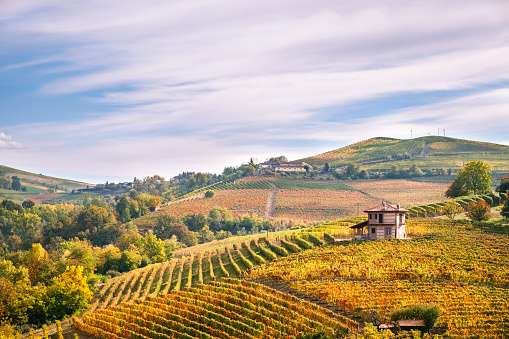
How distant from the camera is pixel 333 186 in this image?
137000 millimetres

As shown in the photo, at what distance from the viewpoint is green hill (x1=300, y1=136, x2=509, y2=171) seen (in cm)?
14975

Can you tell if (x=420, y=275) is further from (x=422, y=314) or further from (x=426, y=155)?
(x=426, y=155)

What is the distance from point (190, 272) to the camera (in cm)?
5500

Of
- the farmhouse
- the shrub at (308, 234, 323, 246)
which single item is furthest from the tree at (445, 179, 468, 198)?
the shrub at (308, 234, 323, 246)

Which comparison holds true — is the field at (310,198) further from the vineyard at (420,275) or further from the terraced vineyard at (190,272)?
the vineyard at (420,275)

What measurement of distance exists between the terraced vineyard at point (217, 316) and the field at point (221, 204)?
229 ft


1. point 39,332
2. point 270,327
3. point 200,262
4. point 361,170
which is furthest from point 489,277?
point 361,170

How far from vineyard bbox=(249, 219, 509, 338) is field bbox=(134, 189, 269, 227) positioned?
6347 cm

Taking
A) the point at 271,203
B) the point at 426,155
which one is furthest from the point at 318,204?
the point at 426,155

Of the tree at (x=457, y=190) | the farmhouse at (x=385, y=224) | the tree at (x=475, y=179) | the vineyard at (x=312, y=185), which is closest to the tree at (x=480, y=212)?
the farmhouse at (x=385, y=224)

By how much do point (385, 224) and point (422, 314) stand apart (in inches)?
981

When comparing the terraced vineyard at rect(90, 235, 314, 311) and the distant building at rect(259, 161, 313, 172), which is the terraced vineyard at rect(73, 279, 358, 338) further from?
the distant building at rect(259, 161, 313, 172)

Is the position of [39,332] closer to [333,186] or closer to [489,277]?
[489,277]

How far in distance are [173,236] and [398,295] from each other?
63.2m
